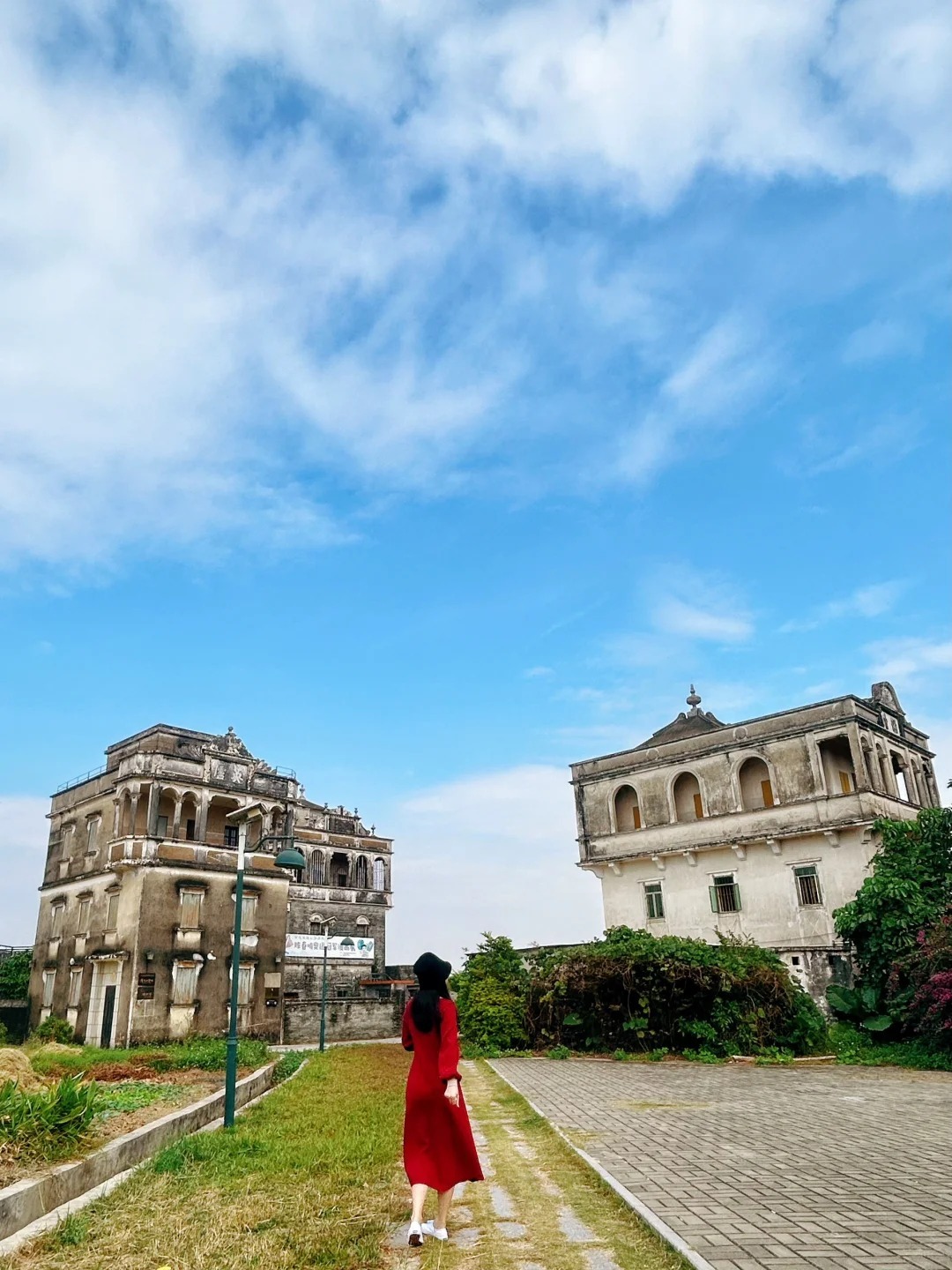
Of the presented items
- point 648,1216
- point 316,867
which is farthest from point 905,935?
point 316,867

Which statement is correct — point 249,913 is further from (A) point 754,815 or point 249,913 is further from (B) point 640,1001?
(A) point 754,815

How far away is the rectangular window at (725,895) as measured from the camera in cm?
3048

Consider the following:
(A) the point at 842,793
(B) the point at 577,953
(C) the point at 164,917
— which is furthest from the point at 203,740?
(A) the point at 842,793

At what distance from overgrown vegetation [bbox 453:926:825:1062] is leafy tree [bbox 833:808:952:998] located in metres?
2.19

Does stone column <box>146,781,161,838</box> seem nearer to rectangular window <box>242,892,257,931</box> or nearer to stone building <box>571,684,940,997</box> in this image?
rectangular window <box>242,892,257,931</box>

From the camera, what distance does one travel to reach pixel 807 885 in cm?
2909

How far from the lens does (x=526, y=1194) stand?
7395 millimetres

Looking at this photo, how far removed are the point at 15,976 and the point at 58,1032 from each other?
411 inches

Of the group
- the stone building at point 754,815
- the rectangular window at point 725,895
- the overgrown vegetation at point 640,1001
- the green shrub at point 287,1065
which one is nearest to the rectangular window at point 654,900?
the stone building at point 754,815

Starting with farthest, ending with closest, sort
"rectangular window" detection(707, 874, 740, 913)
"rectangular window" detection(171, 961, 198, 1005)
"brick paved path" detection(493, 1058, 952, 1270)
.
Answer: "rectangular window" detection(171, 961, 198, 1005)
"rectangular window" detection(707, 874, 740, 913)
"brick paved path" detection(493, 1058, 952, 1270)

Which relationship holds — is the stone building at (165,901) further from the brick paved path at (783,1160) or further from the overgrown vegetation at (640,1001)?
the brick paved path at (783,1160)

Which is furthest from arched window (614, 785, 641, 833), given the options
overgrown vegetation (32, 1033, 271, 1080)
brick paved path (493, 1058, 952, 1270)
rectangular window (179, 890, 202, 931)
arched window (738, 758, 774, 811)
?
brick paved path (493, 1058, 952, 1270)

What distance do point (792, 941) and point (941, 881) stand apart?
6.78 metres

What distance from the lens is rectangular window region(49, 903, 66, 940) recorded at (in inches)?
1436
